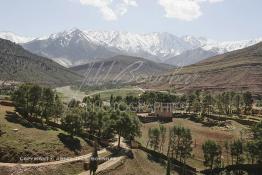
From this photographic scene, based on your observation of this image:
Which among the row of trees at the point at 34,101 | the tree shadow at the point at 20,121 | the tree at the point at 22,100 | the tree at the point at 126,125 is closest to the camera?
the tree shadow at the point at 20,121

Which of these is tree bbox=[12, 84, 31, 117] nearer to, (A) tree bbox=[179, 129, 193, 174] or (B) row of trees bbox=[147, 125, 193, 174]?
(B) row of trees bbox=[147, 125, 193, 174]

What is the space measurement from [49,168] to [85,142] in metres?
28.1

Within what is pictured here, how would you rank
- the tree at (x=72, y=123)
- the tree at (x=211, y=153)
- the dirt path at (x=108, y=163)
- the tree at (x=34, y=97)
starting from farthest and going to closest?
the tree at (x=34, y=97) < the tree at (x=211, y=153) < the tree at (x=72, y=123) < the dirt path at (x=108, y=163)

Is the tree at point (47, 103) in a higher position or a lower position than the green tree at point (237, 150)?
higher

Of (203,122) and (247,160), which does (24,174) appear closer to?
(247,160)

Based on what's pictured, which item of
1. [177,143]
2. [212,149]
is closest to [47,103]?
[177,143]

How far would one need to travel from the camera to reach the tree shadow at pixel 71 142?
113 metres

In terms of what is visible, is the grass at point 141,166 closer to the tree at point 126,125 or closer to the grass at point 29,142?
the tree at point 126,125

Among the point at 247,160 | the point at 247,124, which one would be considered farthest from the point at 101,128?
the point at 247,124

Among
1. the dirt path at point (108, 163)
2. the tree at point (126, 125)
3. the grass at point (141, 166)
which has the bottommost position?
the grass at point (141, 166)

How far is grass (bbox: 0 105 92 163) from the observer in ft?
325

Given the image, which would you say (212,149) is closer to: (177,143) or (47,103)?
(177,143)

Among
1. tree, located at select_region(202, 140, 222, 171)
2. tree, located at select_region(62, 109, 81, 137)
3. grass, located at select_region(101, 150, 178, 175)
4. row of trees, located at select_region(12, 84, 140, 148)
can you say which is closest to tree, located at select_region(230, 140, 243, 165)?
tree, located at select_region(202, 140, 222, 171)

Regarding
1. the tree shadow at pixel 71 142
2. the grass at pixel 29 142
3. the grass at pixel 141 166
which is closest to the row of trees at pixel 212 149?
the grass at pixel 141 166
